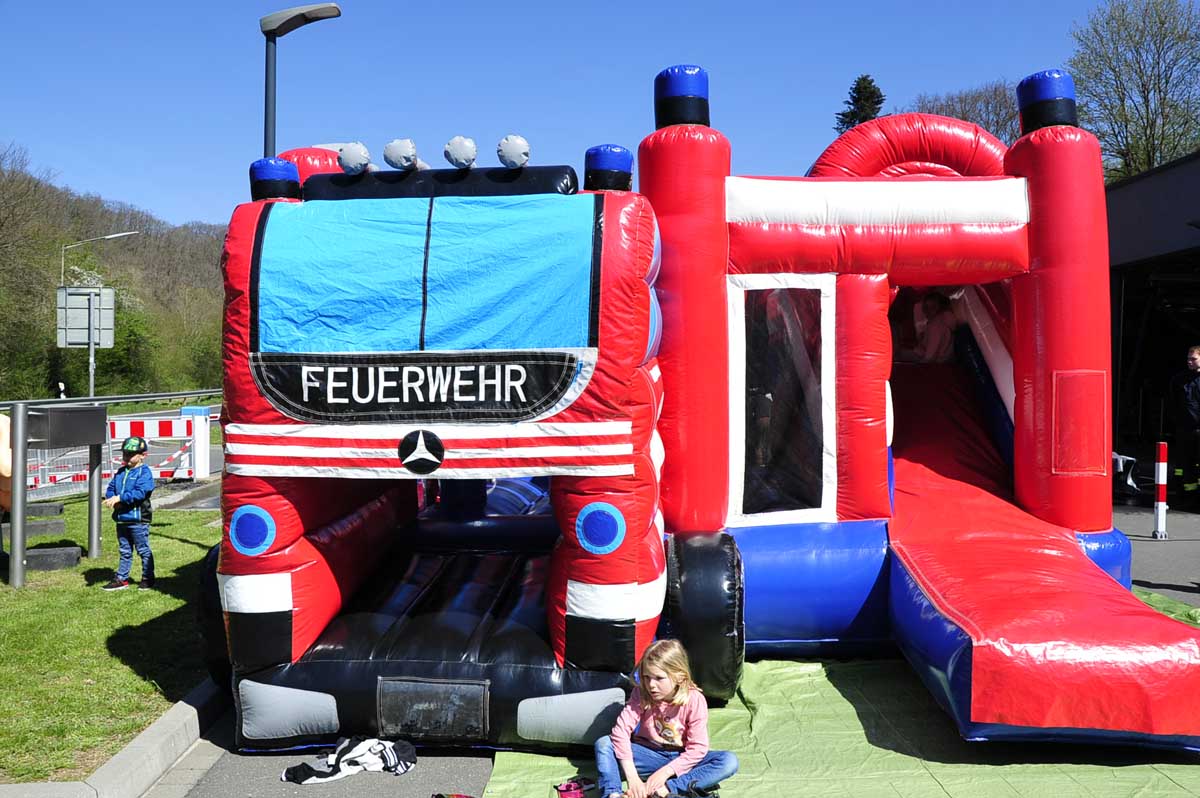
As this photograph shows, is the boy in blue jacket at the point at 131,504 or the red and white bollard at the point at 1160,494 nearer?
the boy in blue jacket at the point at 131,504

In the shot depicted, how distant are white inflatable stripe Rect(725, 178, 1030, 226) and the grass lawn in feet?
13.1

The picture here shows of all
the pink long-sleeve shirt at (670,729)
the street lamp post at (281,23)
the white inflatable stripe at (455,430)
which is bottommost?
the pink long-sleeve shirt at (670,729)

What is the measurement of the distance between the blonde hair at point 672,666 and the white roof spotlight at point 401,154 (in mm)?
2508

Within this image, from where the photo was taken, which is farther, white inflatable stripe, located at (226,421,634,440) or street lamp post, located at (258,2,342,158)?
street lamp post, located at (258,2,342,158)

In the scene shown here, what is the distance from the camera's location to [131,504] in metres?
6.86

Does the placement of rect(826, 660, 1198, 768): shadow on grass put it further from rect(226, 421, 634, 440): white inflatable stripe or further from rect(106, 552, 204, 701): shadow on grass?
rect(106, 552, 204, 701): shadow on grass

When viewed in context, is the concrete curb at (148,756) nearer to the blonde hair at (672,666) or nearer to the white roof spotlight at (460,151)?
the blonde hair at (672,666)

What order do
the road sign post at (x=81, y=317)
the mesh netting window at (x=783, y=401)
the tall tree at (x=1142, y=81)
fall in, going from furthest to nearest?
the tall tree at (x=1142, y=81) → the road sign post at (x=81, y=317) → the mesh netting window at (x=783, y=401)

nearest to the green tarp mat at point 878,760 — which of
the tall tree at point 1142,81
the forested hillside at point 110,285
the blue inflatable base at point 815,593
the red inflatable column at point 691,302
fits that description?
the blue inflatable base at point 815,593

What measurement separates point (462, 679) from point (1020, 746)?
245 cm

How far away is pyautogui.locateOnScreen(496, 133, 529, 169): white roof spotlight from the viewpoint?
4.57m

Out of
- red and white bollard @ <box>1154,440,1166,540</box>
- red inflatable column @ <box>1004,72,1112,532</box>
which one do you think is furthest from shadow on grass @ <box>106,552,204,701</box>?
red and white bollard @ <box>1154,440,1166,540</box>

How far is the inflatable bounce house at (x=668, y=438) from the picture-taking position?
14.0 ft

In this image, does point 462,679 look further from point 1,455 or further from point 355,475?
point 1,455
